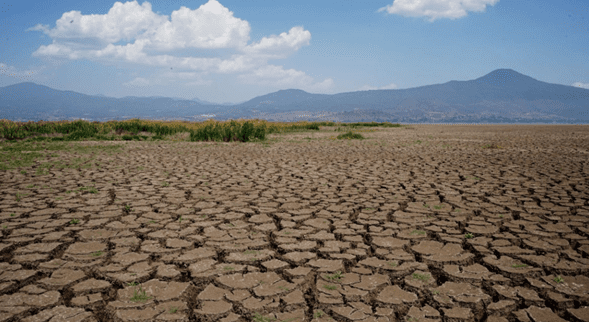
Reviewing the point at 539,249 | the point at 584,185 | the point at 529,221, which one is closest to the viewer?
the point at 539,249

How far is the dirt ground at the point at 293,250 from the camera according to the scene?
2006 millimetres

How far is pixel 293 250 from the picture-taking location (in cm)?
285

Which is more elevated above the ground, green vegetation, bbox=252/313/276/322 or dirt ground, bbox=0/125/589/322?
dirt ground, bbox=0/125/589/322

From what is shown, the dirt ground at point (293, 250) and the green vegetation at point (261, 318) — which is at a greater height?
the dirt ground at point (293, 250)

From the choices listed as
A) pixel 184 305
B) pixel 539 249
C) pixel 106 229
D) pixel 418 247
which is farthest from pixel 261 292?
pixel 539 249

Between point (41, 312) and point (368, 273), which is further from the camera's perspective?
point (368, 273)

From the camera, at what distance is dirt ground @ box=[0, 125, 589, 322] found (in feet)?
6.58

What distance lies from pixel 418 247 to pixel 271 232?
4.31 ft

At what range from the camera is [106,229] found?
11.0 feet

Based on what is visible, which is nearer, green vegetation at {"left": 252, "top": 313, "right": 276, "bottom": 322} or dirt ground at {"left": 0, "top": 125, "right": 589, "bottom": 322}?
green vegetation at {"left": 252, "top": 313, "right": 276, "bottom": 322}

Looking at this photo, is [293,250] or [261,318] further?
[293,250]

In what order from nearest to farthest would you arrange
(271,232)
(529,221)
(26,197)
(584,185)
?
(271,232)
(529,221)
(26,197)
(584,185)

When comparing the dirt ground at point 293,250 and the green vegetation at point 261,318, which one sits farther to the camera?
the dirt ground at point 293,250

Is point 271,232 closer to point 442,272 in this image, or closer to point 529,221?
point 442,272
